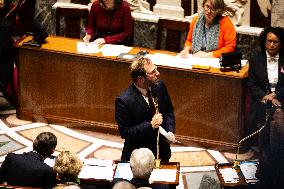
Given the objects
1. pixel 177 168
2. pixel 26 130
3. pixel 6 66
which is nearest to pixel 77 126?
pixel 26 130

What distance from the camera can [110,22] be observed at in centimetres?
729

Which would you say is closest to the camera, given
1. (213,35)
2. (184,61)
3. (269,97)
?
(269,97)

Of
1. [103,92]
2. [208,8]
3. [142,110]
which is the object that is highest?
[208,8]

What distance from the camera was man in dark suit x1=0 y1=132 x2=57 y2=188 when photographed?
14.7 feet

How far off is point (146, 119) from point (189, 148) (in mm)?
2033

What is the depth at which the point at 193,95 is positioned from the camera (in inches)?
261

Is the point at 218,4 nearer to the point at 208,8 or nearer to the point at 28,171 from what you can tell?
the point at 208,8

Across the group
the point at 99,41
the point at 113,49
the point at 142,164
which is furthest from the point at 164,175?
the point at 99,41

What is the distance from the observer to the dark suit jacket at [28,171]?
4.47 metres

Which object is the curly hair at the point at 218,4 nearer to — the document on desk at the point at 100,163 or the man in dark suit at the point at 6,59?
the document on desk at the point at 100,163

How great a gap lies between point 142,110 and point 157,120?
0.20m

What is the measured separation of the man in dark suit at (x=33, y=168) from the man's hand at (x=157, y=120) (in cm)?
85

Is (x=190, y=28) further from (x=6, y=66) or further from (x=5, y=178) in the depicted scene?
(x=5, y=178)

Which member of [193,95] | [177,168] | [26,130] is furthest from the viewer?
[26,130]
